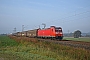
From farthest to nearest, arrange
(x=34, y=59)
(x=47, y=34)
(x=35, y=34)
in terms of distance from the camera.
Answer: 1. (x=35, y=34)
2. (x=47, y=34)
3. (x=34, y=59)

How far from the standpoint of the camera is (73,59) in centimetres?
1456

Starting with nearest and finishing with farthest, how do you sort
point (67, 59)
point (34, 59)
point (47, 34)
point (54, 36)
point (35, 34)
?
point (67, 59), point (34, 59), point (54, 36), point (47, 34), point (35, 34)

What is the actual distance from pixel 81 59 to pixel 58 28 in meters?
29.7

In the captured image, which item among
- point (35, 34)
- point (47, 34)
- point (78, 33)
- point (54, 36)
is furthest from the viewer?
point (78, 33)

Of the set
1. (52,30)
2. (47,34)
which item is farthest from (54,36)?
(47,34)

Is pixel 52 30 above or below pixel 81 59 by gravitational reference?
above

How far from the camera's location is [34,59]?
15.5m

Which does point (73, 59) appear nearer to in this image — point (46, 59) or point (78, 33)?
point (46, 59)

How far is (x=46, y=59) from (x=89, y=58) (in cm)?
363

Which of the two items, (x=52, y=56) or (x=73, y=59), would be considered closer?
(x=73, y=59)

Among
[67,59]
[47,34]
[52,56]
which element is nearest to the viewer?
[67,59]

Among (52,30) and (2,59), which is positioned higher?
(52,30)

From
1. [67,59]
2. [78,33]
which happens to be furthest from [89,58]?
[78,33]

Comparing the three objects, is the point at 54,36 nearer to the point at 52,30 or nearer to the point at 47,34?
the point at 52,30
